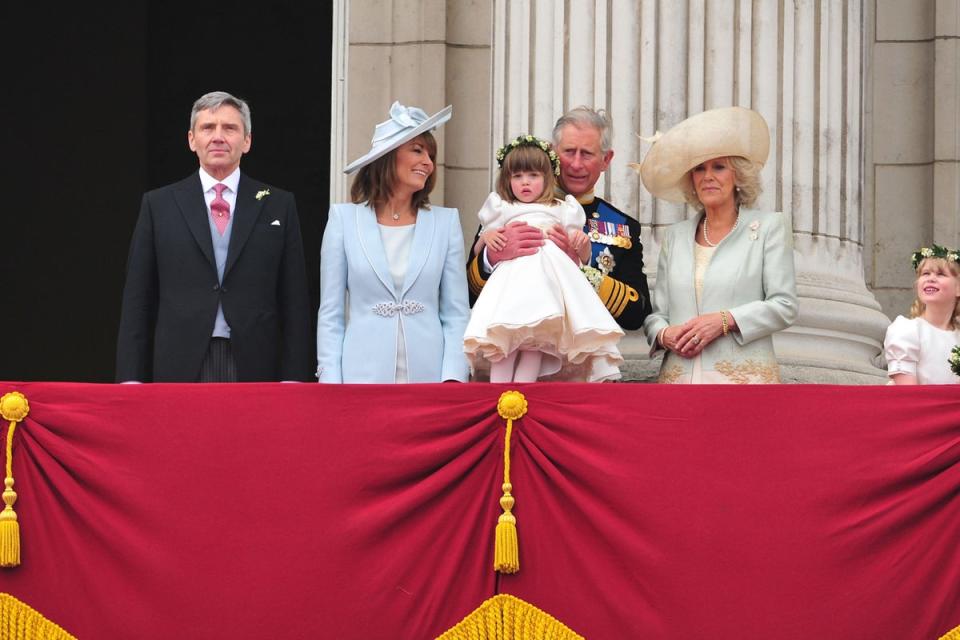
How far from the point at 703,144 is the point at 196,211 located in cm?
193

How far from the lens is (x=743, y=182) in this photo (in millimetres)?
7348

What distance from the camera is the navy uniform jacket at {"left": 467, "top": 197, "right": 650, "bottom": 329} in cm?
723

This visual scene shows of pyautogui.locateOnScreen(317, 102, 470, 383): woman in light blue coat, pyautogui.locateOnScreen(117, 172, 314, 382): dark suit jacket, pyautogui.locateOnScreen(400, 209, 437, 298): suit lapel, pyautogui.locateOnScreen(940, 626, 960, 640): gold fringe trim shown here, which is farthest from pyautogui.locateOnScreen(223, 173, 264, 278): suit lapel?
pyautogui.locateOnScreen(940, 626, 960, 640): gold fringe trim

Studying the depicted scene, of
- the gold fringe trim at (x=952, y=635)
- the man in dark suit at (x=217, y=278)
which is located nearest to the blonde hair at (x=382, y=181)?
the man in dark suit at (x=217, y=278)

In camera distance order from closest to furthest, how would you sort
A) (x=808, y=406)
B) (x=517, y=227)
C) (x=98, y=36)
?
1. (x=808, y=406)
2. (x=517, y=227)
3. (x=98, y=36)

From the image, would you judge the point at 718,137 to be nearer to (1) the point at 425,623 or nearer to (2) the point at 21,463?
(1) the point at 425,623

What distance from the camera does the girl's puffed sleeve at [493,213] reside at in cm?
706

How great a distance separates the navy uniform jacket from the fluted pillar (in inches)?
53.6

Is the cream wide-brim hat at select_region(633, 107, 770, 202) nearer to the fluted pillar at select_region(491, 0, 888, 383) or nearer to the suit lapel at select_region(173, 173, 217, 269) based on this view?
the fluted pillar at select_region(491, 0, 888, 383)

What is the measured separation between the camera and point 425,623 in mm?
6281

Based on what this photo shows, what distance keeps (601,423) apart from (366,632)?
1027 millimetres

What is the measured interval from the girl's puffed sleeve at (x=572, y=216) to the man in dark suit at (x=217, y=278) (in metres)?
1.01

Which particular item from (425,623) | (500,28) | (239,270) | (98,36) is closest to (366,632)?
(425,623)

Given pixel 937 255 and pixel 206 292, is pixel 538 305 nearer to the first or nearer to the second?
pixel 206 292
